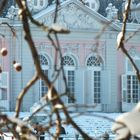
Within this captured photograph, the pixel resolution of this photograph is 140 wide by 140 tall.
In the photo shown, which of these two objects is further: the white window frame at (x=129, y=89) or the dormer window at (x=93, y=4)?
the dormer window at (x=93, y=4)

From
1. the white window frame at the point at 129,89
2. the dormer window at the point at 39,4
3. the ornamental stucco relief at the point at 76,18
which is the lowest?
the white window frame at the point at 129,89

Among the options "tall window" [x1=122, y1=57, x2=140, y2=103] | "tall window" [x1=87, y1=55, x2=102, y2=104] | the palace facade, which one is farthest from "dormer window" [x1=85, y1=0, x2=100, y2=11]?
"tall window" [x1=122, y1=57, x2=140, y2=103]

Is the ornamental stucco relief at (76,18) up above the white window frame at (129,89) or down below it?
above

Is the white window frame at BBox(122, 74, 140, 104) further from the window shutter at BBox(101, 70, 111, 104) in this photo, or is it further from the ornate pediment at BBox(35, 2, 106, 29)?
the ornate pediment at BBox(35, 2, 106, 29)

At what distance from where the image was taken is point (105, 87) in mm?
18172

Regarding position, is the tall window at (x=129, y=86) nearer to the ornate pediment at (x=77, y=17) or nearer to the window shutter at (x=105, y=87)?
the window shutter at (x=105, y=87)

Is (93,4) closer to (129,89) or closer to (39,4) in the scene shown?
(39,4)

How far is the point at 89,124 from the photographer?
16.0 metres

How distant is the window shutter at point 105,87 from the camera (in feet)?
59.4

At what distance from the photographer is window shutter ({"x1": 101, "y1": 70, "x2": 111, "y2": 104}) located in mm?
18109

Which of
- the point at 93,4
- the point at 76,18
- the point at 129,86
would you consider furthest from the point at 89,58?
the point at 93,4

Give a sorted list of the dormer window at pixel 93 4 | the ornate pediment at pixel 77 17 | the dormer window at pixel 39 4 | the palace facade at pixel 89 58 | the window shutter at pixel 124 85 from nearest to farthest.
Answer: the palace facade at pixel 89 58 → the ornate pediment at pixel 77 17 → the window shutter at pixel 124 85 → the dormer window at pixel 39 4 → the dormer window at pixel 93 4

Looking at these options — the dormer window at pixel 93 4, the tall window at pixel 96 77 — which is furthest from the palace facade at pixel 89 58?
the dormer window at pixel 93 4

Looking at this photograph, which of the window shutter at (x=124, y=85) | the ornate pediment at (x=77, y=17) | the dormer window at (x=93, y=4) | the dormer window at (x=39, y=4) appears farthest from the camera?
the dormer window at (x=93, y=4)
